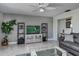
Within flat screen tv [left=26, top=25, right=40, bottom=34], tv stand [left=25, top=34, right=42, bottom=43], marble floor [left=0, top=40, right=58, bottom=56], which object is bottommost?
marble floor [left=0, top=40, right=58, bottom=56]

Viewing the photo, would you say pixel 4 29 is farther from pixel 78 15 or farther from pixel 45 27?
pixel 78 15

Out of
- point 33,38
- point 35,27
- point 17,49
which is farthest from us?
point 35,27

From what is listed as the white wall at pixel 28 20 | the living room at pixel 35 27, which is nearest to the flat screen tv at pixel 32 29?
the living room at pixel 35 27

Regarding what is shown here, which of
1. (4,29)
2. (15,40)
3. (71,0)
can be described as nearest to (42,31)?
(15,40)

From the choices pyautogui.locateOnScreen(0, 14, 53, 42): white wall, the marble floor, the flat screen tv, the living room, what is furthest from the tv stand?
the marble floor

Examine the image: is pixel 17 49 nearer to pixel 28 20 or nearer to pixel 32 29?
pixel 32 29

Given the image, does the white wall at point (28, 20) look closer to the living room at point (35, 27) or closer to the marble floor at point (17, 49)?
the living room at point (35, 27)

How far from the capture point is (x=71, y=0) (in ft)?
2.95

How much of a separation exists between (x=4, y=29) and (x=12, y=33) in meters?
0.94

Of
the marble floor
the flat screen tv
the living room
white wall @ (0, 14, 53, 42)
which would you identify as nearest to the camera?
the marble floor

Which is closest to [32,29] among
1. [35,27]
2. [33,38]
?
[35,27]

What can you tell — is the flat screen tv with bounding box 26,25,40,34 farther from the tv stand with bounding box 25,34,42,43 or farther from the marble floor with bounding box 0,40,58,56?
the marble floor with bounding box 0,40,58,56

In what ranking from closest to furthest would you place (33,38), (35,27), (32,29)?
(33,38) → (32,29) → (35,27)

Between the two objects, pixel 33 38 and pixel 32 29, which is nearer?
pixel 33 38
